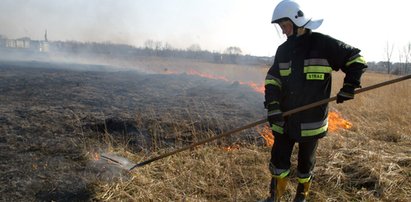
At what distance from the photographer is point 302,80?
2848mm

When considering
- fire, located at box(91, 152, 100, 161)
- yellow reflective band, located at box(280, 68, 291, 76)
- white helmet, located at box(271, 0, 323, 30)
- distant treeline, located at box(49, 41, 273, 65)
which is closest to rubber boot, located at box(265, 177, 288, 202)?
yellow reflective band, located at box(280, 68, 291, 76)

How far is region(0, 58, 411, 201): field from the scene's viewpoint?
3.43m

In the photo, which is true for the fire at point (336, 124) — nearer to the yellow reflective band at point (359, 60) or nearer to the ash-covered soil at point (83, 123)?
the ash-covered soil at point (83, 123)

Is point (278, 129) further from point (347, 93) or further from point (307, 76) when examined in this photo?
point (347, 93)

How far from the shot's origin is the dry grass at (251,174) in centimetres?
347

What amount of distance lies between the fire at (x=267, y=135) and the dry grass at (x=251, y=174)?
10.6 inches

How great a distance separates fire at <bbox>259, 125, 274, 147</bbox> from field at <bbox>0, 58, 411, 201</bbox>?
0.11m

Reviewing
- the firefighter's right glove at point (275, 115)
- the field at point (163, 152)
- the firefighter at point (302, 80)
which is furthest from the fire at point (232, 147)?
the firefighter's right glove at point (275, 115)

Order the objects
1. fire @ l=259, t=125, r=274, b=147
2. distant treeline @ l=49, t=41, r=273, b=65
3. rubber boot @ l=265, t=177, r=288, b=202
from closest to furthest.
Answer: rubber boot @ l=265, t=177, r=288, b=202 → fire @ l=259, t=125, r=274, b=147 → distant treeline @ l=49, t=41, r=273, b=65

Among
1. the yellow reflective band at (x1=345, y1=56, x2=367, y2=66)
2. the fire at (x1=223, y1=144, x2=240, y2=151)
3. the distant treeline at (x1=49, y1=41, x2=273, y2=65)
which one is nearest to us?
the yellow reflective band at (x1=345, y1=56, x2=367, y2=66)

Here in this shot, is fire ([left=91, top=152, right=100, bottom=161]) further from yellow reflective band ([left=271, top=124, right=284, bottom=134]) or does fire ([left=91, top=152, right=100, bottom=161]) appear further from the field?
yellow reflective band ([left=271, top=124, right=284, bottom=134])

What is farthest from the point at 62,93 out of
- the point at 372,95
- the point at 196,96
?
the point at 372,95

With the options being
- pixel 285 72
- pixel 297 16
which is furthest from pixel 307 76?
pixel 297 16

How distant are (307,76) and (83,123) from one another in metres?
4.39
